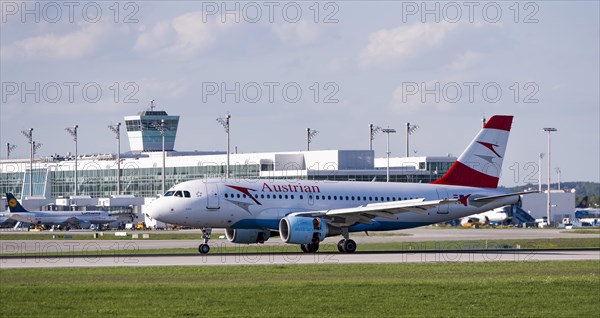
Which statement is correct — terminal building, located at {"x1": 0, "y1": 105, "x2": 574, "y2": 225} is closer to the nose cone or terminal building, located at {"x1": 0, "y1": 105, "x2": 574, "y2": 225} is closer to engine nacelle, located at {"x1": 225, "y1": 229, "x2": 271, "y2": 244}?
engine nacelle, located at {"x1": 225, "y1": 229, "x2": 271, "y2": 244}

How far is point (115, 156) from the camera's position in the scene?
192 meters

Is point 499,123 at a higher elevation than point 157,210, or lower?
higher

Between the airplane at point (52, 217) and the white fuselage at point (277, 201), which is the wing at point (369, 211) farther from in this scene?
the airplane at point (52, 217)

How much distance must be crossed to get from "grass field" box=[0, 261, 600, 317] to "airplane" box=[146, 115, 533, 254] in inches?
527

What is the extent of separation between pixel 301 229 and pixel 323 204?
15.7 ft

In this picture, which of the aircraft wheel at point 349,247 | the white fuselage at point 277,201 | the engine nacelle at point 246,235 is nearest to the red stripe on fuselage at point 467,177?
the white fuselage at point 277,201

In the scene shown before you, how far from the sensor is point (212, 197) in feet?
187

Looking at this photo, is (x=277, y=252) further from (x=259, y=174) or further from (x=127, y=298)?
(x=259, y=174)

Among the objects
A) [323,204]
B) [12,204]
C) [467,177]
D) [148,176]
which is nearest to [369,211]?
[323,204]

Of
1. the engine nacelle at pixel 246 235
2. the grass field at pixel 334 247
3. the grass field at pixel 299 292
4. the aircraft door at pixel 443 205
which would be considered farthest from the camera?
the aircraft door at pixel 443 205

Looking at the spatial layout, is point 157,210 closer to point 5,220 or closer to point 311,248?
point 311,248

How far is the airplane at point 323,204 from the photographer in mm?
56906

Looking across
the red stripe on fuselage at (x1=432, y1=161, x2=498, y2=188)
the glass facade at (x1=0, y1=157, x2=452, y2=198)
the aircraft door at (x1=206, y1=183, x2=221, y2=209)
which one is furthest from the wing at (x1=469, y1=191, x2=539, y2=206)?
the glass facade at (x1=0, y1=157, x2=452, y2=198)

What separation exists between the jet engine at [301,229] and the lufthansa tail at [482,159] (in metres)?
11.8
